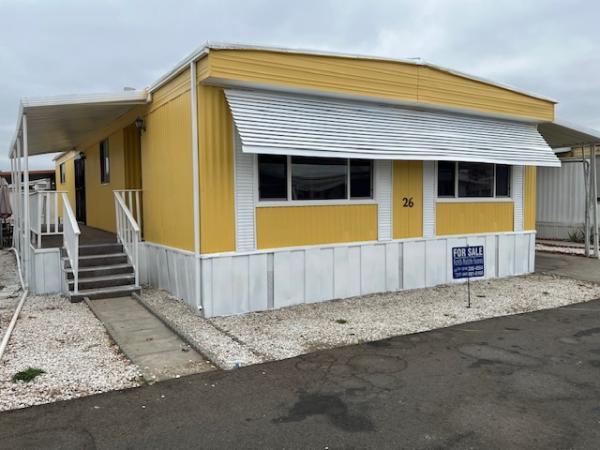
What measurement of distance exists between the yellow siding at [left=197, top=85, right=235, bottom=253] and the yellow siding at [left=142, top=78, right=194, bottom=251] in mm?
322

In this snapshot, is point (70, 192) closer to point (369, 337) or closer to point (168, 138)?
point (168, 138)

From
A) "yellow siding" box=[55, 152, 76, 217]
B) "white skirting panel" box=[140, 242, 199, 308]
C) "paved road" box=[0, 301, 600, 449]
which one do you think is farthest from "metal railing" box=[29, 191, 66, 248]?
"yellow siding" box=[55, 152, 76, 217]

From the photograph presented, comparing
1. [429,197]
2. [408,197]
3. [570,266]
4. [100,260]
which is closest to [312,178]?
[408,197]

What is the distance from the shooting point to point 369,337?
19.3ft

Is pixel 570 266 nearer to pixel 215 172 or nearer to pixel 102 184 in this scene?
pixel 215 172

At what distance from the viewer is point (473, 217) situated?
9.52 m

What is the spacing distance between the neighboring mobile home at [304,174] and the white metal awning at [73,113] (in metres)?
0.04

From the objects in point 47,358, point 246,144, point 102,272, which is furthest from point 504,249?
point 47,358

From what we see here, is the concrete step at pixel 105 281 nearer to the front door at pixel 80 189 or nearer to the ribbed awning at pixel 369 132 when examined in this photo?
the ribbed awning at pixel 369 132

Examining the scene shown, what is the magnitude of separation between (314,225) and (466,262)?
230cm

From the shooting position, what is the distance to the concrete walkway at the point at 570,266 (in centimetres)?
1018

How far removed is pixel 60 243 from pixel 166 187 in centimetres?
Result: 290

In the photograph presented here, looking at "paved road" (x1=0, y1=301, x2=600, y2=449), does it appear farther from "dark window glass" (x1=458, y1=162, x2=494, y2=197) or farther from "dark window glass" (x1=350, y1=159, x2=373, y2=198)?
"dark window glass" (x1=458, y1=162, x2=494, y2=197)

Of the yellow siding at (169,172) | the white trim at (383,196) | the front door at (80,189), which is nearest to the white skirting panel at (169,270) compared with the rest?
the yellow siding at (169,172)
